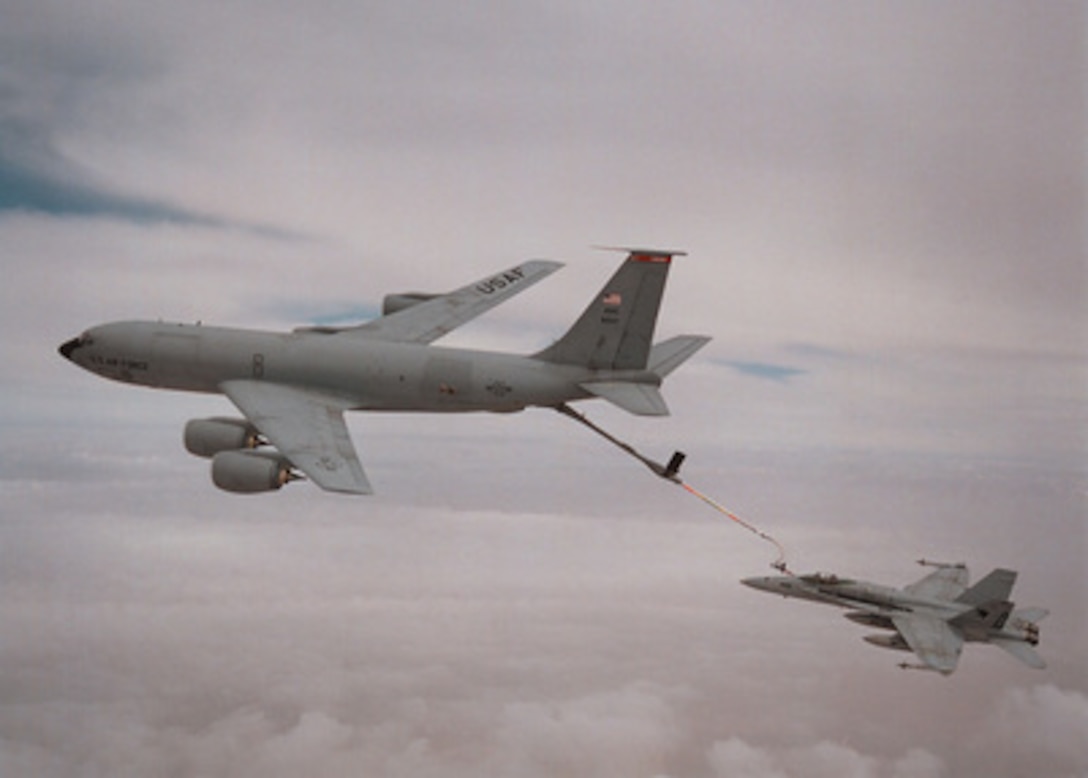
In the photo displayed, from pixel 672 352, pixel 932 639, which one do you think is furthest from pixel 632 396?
pixel 932 639

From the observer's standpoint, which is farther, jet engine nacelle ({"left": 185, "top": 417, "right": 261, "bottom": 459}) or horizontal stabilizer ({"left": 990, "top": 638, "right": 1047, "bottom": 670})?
horizontal stabilizer ({"left": 990, "top": 638, "right": 1047, "bottom": 670})

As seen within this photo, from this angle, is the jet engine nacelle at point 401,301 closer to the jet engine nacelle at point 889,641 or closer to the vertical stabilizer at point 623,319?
the vertical stabilizer at point 623,319

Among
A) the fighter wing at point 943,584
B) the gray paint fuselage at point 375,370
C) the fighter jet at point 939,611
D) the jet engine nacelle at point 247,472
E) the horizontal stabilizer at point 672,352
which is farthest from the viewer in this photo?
the fighter wing at point 943,584

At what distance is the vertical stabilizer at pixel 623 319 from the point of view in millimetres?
28156

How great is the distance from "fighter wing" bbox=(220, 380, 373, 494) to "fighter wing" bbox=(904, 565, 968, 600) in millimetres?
26255

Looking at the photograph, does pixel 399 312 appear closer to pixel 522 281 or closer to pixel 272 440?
pixel 522 281

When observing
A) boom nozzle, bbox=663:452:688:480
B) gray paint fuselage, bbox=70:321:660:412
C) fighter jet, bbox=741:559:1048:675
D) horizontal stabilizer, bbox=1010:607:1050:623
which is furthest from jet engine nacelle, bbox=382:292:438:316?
horizontal stabilizer, bbox=1010:607:1050:623

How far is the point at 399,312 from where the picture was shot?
33.4 metres

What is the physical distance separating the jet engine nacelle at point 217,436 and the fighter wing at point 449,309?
205 inches

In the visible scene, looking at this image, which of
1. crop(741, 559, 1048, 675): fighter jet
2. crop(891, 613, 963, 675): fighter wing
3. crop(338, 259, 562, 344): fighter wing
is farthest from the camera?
crop(741, 559, 1048, 675): fighter jet

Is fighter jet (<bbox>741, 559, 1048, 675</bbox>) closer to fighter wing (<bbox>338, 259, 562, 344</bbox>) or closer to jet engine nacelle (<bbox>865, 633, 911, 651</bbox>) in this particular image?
jet engine nacelle (<bbox>865, 633, 911, 651</bbox>)

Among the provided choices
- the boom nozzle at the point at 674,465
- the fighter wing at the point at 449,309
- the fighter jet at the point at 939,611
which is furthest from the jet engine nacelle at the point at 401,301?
the fighter jet at the point at 939,611

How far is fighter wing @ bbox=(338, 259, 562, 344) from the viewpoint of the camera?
32.1 m

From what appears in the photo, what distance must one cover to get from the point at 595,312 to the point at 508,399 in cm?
419
